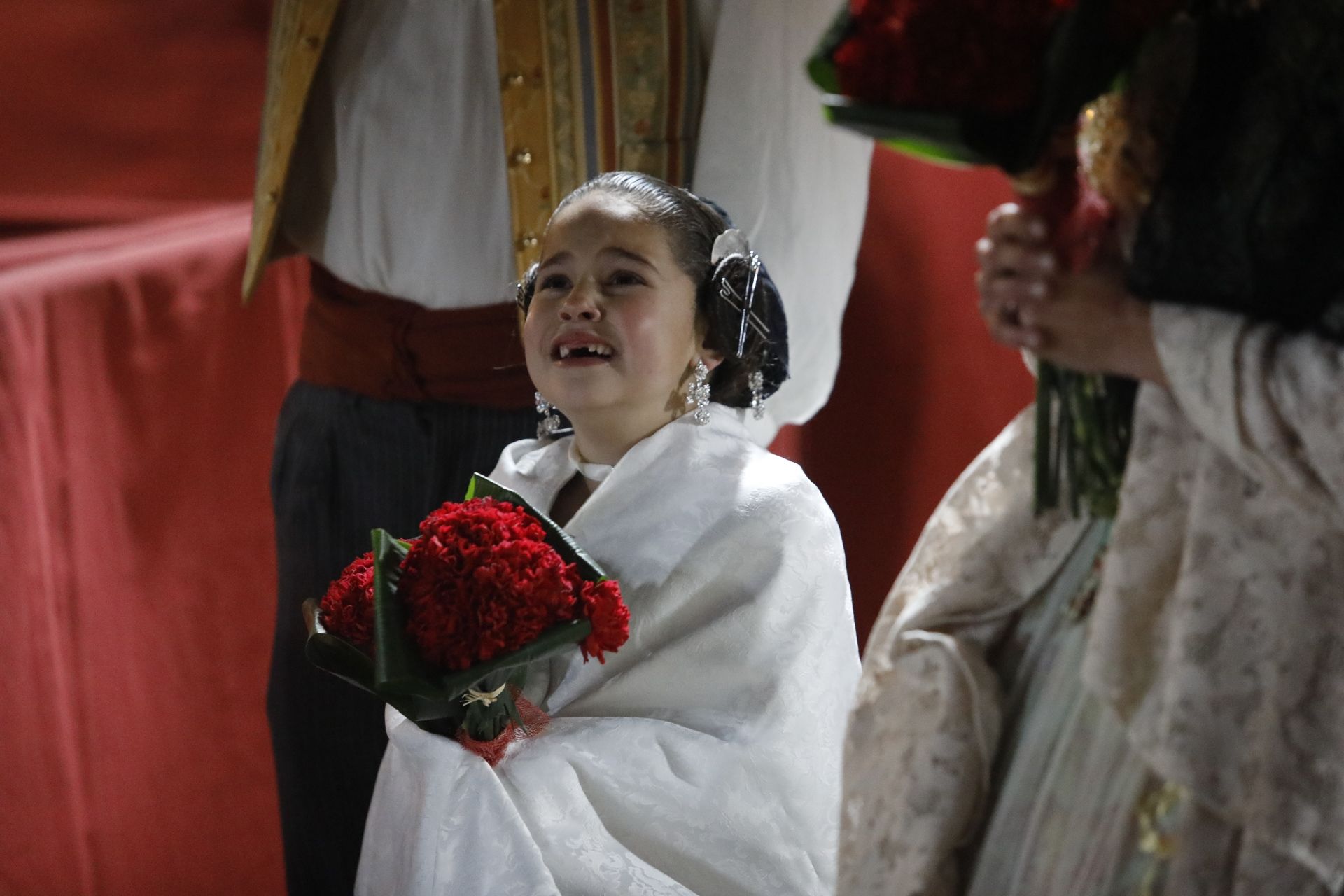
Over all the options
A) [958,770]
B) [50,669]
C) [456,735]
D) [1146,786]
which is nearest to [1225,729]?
[1146,786]

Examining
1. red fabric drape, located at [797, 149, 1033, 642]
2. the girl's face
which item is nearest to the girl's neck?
the girl's face

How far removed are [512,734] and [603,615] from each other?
0.18 m

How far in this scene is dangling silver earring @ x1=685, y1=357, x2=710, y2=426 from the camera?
1.48 m

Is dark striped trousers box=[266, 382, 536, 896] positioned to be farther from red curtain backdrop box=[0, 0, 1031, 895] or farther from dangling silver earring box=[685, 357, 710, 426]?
red curtain backdrop box=[0, 0, 1031, 895]

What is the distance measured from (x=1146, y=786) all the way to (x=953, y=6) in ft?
1.47

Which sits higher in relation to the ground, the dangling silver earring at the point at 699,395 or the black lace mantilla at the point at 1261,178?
the black lace mantilla at the point at 1261,178

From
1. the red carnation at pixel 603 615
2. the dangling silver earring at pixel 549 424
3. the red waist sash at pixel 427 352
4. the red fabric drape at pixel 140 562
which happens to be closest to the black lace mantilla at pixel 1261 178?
the red carnation at pixel 603 615

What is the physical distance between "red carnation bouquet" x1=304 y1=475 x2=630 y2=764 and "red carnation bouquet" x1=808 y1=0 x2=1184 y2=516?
1.71ft

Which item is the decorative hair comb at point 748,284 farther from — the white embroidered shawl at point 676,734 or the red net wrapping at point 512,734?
the red net wrapping at point 512,734

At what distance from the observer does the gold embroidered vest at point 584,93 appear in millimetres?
1685

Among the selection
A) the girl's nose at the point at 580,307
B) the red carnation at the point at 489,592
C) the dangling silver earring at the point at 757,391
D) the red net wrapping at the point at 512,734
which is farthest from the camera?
the dangling silver earring at the point at 757,391

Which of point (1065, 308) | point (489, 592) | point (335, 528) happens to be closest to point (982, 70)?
point (1065, 308)

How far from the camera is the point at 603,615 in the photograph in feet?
4.01

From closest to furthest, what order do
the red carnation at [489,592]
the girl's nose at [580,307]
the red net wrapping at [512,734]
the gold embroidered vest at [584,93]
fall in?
the red carnation at [489,592] < the red net wrapping at [512,734] < the girl's nose at [580,307] < the gold embroidered vest at [584,93]
